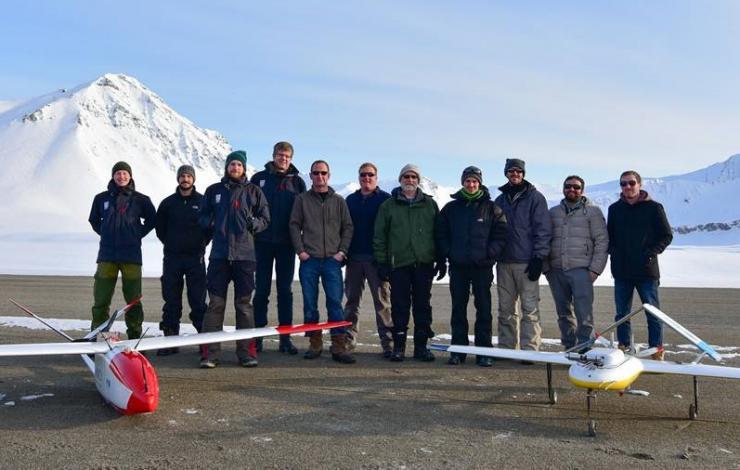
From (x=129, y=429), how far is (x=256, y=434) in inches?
42.2

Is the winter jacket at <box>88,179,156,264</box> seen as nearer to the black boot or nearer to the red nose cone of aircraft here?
the black boot

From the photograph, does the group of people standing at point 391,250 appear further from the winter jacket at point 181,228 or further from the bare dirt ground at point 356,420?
the bare dirt ground at point 356,420

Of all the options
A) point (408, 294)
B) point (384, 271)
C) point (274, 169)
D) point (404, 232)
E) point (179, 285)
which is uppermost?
point (274, 169)

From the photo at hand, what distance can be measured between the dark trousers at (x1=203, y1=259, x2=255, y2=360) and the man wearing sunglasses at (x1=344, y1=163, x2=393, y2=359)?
1289mm

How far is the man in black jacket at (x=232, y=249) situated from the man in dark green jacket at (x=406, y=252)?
1559 millimetres

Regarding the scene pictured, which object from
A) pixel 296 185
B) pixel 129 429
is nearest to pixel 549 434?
pixel 129 429

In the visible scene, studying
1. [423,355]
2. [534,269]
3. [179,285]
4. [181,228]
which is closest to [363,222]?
[423,355]

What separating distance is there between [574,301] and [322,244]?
3.29 meters

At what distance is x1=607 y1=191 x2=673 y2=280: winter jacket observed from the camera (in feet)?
24.7

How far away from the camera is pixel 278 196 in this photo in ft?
26.7

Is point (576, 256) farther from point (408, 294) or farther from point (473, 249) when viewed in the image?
point (408, 294)

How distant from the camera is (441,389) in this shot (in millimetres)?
6406

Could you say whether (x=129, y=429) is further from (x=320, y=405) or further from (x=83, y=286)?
(x=83, y=286)

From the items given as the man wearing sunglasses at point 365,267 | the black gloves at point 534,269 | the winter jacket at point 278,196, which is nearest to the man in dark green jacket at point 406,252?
the man wearing sunglasses at point 365,267
